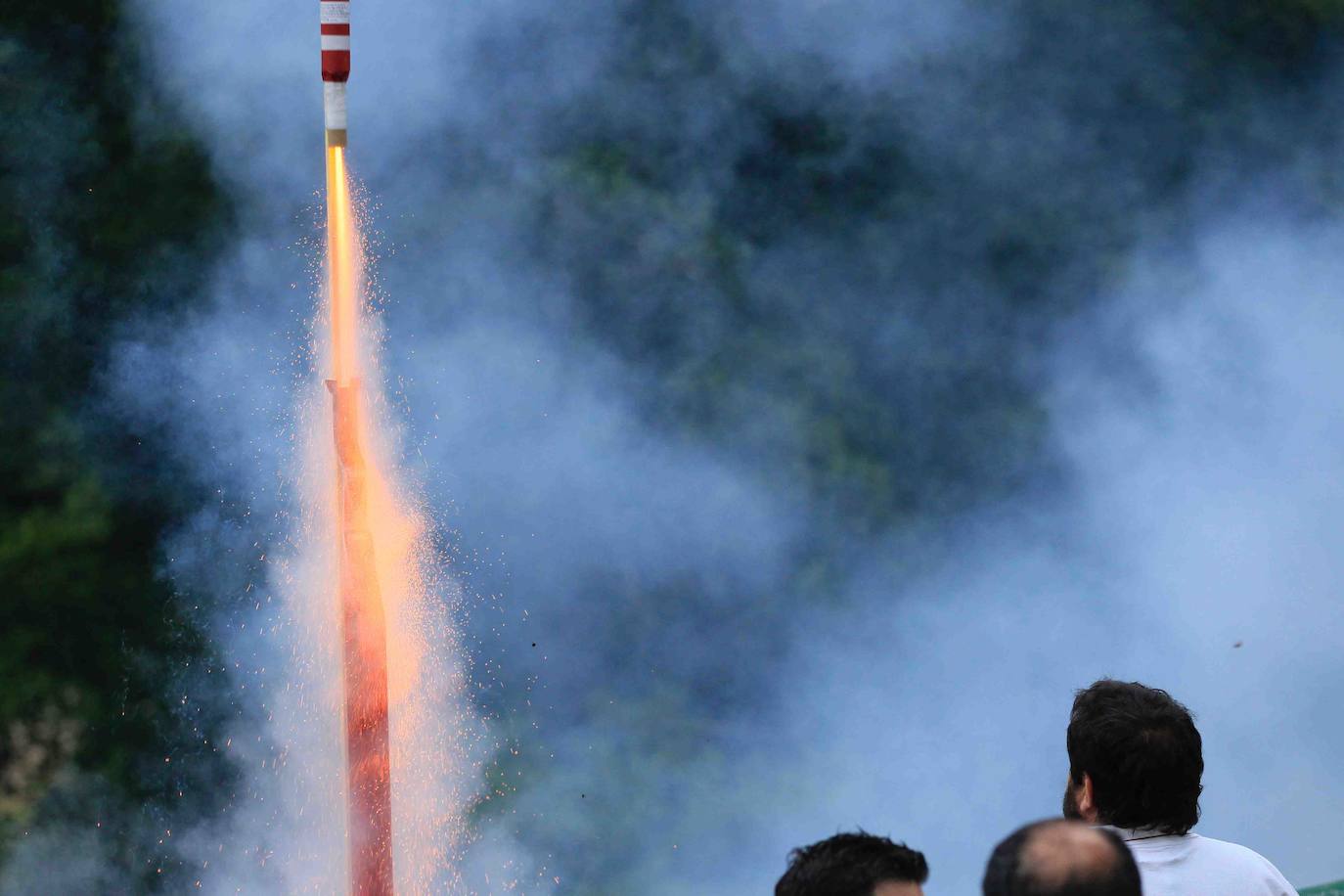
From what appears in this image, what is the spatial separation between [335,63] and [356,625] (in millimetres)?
1328

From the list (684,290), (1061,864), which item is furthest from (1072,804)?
(684,290)

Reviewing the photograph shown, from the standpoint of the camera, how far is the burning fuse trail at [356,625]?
12.6ft

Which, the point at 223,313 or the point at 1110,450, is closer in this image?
the point at 223,313

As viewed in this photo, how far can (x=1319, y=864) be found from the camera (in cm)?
623

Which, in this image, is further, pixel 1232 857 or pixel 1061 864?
pixel 1232 857

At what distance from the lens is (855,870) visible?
6.19 feet

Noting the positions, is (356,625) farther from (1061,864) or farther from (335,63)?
(1061,864)

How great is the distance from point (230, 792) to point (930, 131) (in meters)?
3.45

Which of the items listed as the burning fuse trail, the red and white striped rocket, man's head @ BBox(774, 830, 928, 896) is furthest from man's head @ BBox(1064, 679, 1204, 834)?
the red and white striped rocket

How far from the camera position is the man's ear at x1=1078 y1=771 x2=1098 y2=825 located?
2410 mm

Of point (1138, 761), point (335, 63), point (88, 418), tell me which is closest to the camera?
point (1138, 761)

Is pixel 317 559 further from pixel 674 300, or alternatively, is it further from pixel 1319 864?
pixel 1319 864

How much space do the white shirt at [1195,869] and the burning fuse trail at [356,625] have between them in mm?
1953

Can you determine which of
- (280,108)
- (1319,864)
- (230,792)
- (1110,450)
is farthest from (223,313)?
(1319,864)
